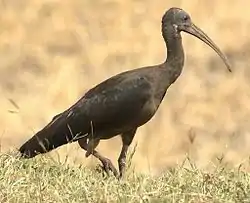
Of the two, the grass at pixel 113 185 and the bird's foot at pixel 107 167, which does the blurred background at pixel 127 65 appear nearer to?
the bird's foot at pixel 107 167

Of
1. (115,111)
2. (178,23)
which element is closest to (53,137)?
(115,111)

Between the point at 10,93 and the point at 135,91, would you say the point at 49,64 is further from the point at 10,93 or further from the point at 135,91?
the point at 135,91

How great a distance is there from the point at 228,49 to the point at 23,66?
12.2 ft

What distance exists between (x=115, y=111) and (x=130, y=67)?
9939 mm

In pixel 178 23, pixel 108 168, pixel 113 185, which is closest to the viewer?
pixel 113 185

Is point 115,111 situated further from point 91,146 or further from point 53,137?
point 53,137

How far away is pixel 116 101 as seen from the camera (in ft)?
31.2

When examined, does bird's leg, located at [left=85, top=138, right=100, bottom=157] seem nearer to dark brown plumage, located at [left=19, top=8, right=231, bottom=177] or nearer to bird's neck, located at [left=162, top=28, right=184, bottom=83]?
dark brown plumage, located at [left=19, top=8, right=231, bottom=177]

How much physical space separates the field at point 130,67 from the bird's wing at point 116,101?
6.41 meters

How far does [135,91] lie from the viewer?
937 cm

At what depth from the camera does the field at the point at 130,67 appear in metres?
17.7

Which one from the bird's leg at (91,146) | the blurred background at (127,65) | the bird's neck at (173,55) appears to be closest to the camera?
the bird's leg at (91,146)

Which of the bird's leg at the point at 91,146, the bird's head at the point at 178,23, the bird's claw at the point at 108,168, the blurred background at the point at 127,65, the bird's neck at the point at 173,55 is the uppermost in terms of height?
the blurred background at the point at 127,65

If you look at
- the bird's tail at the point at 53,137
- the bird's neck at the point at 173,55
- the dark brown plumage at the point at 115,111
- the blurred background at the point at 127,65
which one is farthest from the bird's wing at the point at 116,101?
the blurred background at the point at 127,65
